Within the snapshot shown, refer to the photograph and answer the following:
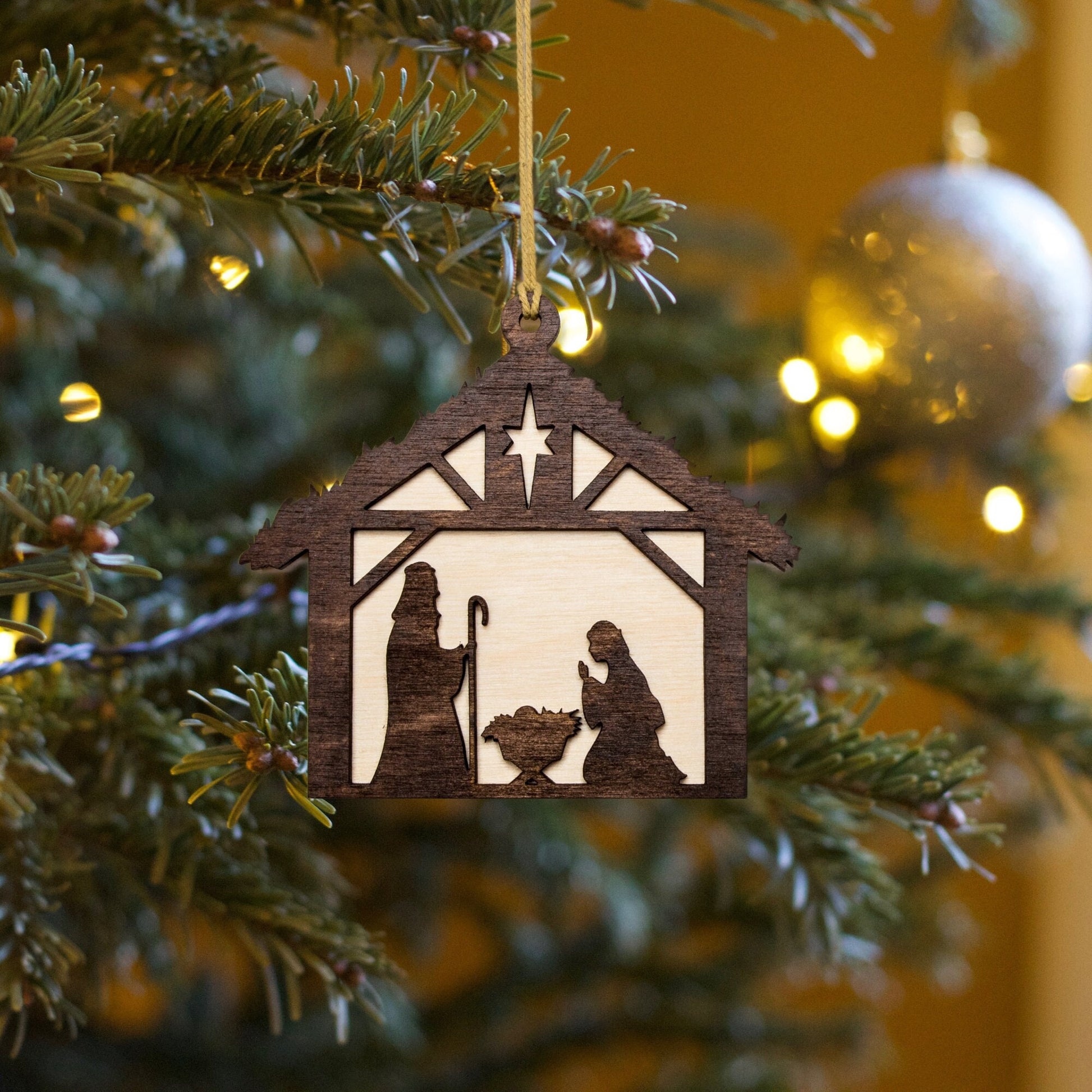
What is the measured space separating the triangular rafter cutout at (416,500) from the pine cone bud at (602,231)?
0.10 m

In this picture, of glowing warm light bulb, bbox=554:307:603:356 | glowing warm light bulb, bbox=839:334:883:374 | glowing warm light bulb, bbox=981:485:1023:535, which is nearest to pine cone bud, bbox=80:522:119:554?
glowing warm light bulb, bbox=554:307:603:356

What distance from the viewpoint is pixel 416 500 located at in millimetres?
365

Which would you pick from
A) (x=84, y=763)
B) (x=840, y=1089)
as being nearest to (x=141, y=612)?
(x=84, y=763)

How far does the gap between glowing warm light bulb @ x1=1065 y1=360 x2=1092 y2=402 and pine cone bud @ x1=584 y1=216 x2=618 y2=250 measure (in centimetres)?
50

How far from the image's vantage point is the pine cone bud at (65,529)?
0.32 m

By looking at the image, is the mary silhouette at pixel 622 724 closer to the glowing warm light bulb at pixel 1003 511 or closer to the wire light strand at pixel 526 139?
the wire light strand at pixel 526 139

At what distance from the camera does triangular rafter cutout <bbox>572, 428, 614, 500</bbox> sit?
37cm

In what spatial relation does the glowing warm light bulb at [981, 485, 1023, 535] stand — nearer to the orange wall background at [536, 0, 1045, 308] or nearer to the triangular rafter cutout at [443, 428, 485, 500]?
the triangular rafter cutout at [443, 428, 485, 500]

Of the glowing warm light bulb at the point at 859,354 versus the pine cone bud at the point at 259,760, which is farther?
the glowing warm light bulb at the point at 859,354

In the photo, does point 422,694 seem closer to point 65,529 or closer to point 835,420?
point 65,529

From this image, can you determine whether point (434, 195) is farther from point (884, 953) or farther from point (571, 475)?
point (884, 953)

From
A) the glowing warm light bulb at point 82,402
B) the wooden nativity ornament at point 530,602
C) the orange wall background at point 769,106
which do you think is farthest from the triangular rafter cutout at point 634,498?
the orange wall background at point 769,106

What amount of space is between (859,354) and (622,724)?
13.5 inches

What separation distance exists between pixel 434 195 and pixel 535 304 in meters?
0.05
